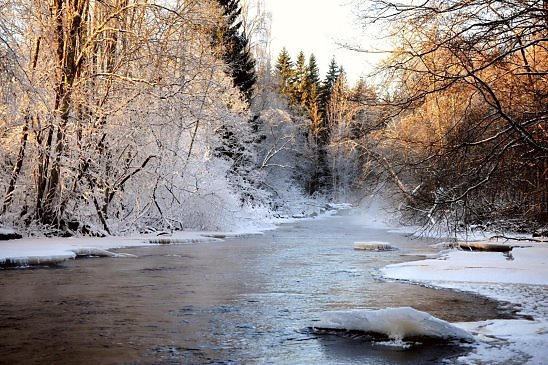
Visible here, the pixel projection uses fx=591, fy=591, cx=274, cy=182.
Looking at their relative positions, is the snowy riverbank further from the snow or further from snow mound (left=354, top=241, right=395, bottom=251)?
the snow

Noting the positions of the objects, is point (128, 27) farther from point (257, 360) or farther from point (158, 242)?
point (257, 360)

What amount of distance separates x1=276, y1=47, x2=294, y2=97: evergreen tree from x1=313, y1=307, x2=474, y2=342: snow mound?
6628cm

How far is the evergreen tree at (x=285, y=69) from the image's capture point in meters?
74.3

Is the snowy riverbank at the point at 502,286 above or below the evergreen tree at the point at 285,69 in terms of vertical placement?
below

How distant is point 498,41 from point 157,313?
615 centimetres

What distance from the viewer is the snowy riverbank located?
22.3 ft

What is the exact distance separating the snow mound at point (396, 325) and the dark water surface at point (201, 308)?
0.35 metres

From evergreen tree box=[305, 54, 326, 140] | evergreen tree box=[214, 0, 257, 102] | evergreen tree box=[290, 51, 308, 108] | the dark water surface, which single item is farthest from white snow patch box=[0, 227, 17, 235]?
evergreen tree box=[290, 51, 308, 108]

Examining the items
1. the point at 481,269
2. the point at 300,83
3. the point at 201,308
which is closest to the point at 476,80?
the point at 201,308

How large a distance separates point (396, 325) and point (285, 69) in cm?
7108

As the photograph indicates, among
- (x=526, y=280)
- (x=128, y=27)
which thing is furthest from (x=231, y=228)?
(x=526, y=280)

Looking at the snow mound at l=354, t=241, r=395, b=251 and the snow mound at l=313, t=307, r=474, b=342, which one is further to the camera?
the snow mound at l=354, t=241, r=395, b=251

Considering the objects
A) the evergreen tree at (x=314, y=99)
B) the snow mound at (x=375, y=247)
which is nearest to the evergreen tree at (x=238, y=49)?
the snow mound at (x=375, y=247)

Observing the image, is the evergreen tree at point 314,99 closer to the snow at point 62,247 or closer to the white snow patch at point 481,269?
the snow at point 62,247
